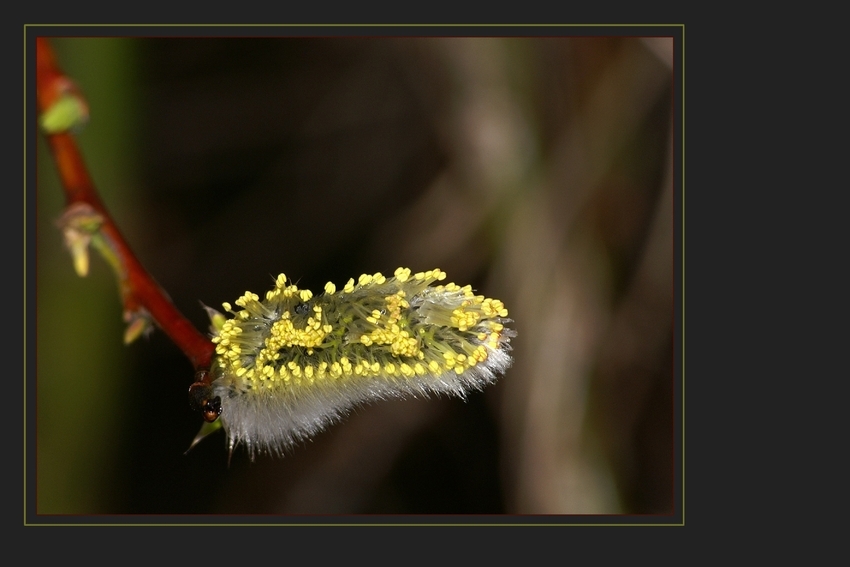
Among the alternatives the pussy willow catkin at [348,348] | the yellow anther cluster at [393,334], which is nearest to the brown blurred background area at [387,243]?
the pussy willow catkin at [348,348]

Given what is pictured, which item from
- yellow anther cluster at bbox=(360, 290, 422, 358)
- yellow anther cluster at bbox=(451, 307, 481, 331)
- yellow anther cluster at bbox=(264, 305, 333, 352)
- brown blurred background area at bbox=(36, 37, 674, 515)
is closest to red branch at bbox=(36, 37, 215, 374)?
brown blurred background area at bbox=(36, 37, 674, 515)

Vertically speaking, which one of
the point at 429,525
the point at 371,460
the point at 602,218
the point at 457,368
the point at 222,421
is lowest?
the point at 429,525

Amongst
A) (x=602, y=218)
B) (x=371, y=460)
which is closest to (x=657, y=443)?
(x=602, y=218)

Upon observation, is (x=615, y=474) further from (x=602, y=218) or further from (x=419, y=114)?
(x=419, y=114)

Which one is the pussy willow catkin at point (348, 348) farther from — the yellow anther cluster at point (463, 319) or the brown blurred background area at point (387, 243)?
the brown blurred background area at point (387, 243)

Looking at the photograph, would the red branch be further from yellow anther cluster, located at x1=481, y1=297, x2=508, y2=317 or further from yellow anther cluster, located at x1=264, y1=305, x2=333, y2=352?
yellow anther cluster, located at x1=481, y1=297, x2=508, y2=317

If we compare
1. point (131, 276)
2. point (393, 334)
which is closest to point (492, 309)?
point (393, 334)

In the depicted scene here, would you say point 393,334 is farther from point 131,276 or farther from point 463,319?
point 131,276

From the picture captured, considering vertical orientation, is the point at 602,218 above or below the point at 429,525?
above
